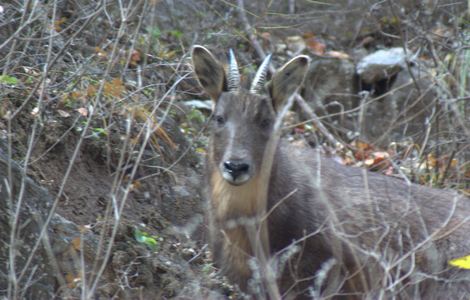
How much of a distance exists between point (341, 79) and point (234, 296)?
6.11 metres

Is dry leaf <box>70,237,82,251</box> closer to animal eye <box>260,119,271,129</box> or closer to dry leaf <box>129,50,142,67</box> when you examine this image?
animal eye <box>260,119,271,129</box>

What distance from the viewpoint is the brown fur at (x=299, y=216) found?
7.09 metres

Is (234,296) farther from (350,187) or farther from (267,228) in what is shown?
(350,187)

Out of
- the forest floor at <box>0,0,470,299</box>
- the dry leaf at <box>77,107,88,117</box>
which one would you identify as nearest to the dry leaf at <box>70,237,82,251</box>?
the forest floor at <box>0,0,470,299</box>

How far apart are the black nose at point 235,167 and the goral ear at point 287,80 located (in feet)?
2.45

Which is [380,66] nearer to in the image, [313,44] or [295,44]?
[313,44]

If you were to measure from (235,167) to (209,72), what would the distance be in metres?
0.94

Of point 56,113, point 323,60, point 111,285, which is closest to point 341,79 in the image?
point 323,60

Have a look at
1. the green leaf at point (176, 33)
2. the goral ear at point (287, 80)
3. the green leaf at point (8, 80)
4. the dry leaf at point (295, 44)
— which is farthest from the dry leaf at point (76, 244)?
the dry leaf at point (295, 44)

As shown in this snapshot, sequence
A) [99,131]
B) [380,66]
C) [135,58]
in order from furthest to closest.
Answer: [380,66] < [135,58] < [99,131]

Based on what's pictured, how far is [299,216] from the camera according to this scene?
7270mm

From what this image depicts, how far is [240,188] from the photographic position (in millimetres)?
7254

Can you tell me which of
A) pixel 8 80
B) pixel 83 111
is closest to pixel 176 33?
pixel 83 111

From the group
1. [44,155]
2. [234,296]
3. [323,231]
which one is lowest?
[234,296]
